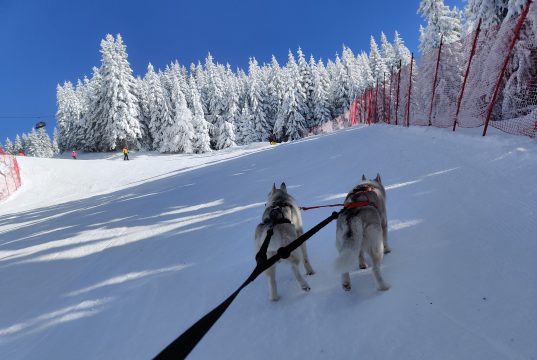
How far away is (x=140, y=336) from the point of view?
3531mm

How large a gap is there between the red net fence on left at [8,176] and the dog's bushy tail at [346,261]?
2361 cm

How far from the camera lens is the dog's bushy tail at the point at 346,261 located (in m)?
2.80

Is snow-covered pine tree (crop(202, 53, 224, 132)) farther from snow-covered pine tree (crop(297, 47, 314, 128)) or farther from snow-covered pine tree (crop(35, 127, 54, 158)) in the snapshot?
snow-covered pine tree (crop(35, 127, 54, 158))

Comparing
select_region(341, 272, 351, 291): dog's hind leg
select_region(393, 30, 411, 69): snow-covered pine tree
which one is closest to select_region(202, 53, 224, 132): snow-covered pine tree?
select_region(393, 30, 411, 69): snow-covered pine tree

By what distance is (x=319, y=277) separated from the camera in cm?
371

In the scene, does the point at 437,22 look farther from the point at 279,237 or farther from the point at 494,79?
the point at 279,237

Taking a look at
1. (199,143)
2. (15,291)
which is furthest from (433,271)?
(199,143)

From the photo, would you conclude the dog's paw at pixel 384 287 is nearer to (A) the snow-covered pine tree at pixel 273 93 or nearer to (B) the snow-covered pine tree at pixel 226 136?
(B) the snow-covered pine tree at pixel 226 136

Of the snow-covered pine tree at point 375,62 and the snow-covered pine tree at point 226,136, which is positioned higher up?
the snow-covered pine tree at point 375,62

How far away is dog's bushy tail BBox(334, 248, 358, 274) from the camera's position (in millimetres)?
2805

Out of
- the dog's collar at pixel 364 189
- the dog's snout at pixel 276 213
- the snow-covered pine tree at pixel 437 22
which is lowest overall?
the dog's snout at pixel 276 213

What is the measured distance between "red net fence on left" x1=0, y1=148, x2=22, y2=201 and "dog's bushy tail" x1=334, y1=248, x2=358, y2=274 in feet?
77.5

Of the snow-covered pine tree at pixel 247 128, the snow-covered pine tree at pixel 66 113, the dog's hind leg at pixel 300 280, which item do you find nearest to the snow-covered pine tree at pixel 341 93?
the snow-covered pine tree at pixel 247 128

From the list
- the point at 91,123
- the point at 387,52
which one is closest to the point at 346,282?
the point at 91,123
